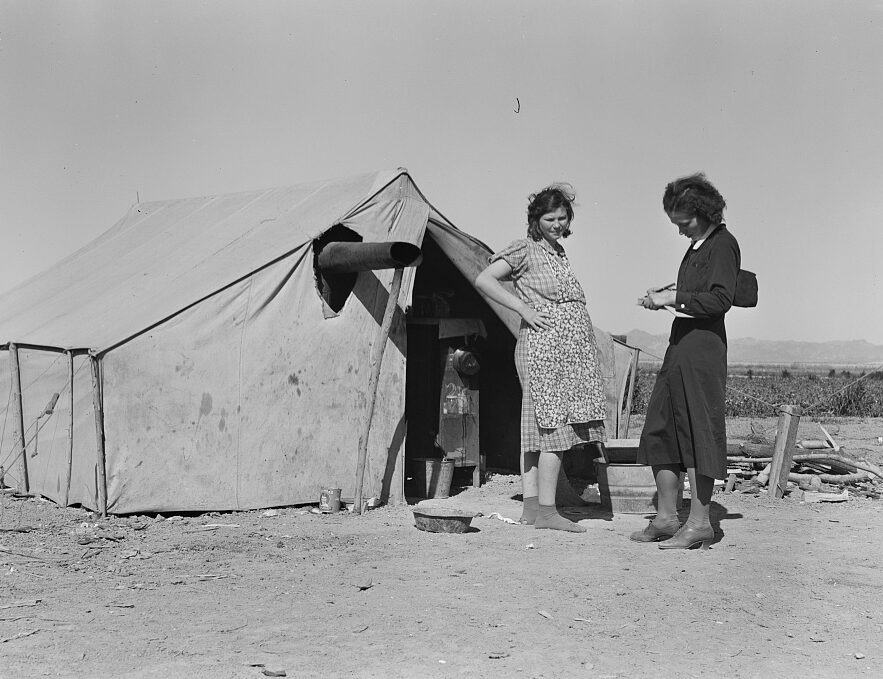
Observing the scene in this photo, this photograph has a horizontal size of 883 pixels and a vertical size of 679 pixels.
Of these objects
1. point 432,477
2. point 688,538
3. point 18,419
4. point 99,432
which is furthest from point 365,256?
point 18,419

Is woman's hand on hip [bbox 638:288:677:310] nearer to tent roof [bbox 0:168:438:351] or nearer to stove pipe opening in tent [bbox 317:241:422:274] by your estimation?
stove pipe opening in tent [bbox 317:241:422:274]

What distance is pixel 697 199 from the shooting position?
5273mm

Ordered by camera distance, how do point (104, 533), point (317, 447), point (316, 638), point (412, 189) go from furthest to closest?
point (412, 189), point (317, 447), point (104, 533), point (316, 638)

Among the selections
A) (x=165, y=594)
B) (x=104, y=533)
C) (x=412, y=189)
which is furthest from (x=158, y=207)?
(x=165, y=594)

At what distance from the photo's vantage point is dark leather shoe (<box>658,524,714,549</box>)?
529 centimetres

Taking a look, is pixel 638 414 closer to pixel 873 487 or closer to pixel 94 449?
pixel 873 487

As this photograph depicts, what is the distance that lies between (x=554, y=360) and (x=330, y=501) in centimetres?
197

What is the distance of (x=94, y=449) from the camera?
620 centimetres

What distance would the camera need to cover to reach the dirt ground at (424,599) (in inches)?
135

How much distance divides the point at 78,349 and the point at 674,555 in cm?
382

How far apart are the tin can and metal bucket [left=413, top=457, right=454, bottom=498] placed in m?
0.97

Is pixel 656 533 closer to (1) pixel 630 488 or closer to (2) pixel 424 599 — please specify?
(1) pixel 630 488

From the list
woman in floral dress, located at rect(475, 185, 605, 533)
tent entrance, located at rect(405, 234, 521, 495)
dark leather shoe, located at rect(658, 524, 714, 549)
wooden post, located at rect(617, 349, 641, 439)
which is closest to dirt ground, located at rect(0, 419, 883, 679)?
dark leather shoe, located at rect(658, 524, 714, 549)

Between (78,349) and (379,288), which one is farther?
(379,288)
